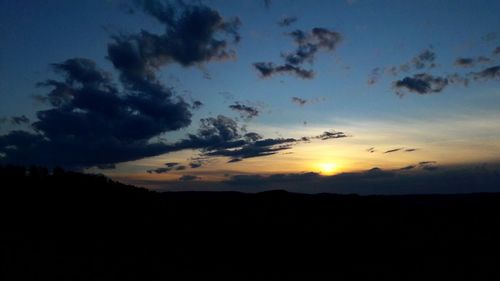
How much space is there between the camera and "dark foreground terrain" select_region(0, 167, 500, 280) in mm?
19672

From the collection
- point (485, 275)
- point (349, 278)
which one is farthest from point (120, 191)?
point (485, 275)

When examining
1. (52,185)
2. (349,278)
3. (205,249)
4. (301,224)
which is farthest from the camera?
(301,224)

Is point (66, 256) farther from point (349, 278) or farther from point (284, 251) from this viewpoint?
point (349, 278)

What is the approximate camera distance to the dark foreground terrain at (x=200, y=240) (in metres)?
19.7

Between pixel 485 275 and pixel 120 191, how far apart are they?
24286 mm

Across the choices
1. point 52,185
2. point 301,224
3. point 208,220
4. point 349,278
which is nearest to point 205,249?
point 208,220

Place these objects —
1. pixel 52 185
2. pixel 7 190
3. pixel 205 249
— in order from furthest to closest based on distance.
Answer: pixel 52 185
pixel 7 190
pixel 205 249

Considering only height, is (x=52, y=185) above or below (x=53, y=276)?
above

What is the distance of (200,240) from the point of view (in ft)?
83.5

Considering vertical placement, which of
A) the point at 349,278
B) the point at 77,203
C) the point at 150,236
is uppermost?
the point at 77,203

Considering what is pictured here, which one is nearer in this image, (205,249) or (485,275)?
(485,275)

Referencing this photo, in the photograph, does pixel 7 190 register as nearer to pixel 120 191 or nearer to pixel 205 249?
pixel 120 191

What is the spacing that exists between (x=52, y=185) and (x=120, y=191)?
4855 millimetres

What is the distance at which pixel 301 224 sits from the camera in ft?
105
